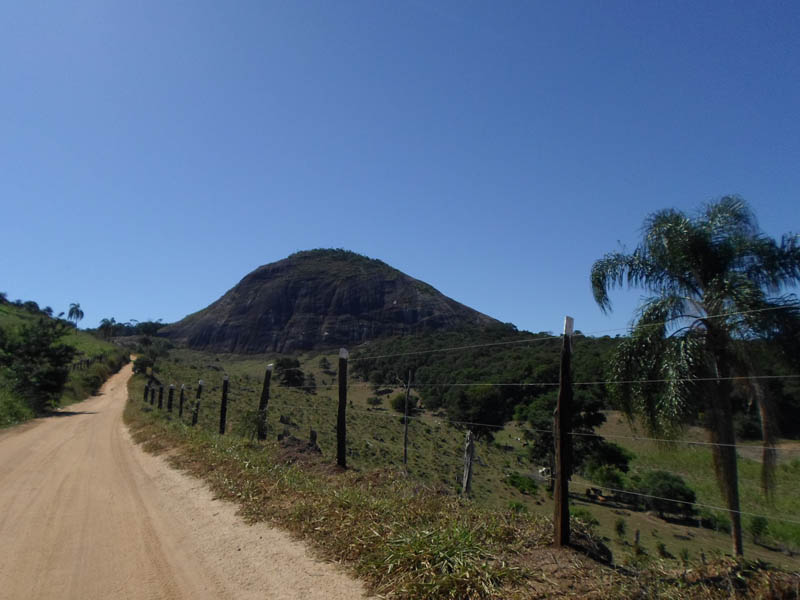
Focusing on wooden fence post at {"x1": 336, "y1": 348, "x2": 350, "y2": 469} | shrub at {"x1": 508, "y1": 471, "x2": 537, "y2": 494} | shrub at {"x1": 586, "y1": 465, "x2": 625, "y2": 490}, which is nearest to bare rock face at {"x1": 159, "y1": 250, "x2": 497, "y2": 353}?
shrub at {"x1": 586, "y1": 465, "x2": 625, "y2": 490}

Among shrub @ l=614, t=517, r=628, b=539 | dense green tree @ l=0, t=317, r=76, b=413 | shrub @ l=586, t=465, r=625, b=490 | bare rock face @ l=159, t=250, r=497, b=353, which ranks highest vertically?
bare rock face @ l=159, t=250, r=497, b=353

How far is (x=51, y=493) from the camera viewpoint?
8.16 metres

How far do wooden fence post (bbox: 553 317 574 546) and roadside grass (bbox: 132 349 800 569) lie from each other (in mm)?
1007

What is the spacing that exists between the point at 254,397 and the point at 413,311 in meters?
81.7

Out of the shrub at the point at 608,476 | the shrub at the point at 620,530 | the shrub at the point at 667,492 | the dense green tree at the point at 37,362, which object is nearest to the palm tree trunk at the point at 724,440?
the shrub at the point at 667,492

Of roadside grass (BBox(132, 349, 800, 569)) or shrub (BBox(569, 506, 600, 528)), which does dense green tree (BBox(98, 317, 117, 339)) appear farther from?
shrub (BBox(569, 506, 600, 528))

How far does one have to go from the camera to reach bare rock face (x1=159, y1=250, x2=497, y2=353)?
105000 mm

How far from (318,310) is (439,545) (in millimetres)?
114167

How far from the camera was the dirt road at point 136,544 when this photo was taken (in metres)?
4.55

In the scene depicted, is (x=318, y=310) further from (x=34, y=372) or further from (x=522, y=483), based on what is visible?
(x=522, y=483)

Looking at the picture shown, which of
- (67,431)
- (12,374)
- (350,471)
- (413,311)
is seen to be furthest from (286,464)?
(413,311)

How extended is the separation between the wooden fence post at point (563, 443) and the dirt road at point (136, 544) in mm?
2048

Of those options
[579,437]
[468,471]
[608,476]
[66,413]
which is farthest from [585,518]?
[66,413]

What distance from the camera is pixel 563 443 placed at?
203 inches
